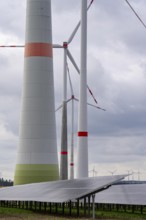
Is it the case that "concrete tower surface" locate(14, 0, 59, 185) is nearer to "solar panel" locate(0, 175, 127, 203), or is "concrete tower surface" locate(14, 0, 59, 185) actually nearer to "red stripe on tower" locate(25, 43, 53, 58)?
"red stripe on tower" locate(25, 43, 53, 58)

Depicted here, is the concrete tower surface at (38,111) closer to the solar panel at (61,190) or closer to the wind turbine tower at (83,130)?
the wind turbine tower at (83,130)

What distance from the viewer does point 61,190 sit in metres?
50.8

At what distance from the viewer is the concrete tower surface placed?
7125cm

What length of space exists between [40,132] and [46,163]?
3786mm

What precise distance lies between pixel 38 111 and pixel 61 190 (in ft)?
72.0


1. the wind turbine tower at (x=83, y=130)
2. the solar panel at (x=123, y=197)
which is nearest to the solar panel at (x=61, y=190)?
the solar panel at (x=123, y=197)

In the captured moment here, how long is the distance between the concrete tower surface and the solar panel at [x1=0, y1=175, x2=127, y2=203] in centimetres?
936

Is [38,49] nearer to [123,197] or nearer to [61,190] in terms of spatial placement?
[123,197]

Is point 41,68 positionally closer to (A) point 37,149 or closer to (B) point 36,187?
(A) point 37,149

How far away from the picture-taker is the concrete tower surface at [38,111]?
7125cm

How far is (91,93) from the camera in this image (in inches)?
3647

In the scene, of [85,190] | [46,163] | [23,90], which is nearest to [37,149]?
[46,163]

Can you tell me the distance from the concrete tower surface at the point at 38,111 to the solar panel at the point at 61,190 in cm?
936

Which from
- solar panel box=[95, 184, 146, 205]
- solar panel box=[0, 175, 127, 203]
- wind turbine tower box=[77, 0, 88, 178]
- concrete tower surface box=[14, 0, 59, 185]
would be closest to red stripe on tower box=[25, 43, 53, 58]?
concrete tower surface box=[14, 0, 59, 185]
